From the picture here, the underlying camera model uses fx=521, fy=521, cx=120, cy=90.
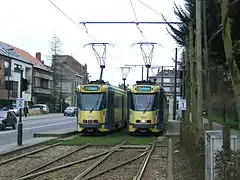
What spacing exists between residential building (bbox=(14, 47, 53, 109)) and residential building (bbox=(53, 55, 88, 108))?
2387 millimetres

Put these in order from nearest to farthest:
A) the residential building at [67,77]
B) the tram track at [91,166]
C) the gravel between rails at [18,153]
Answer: the tram track at [91,166]
the gravel between rails at [18,153]
the residential building at [67,77]

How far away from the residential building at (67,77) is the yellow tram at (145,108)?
6316 cm

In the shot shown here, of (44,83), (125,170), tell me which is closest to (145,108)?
(125,170)

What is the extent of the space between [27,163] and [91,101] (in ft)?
46.0

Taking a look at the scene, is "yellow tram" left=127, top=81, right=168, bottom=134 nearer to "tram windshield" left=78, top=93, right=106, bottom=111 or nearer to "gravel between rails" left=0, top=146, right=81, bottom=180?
"tram windshield" left=78, top=93, right=106, bottom=111

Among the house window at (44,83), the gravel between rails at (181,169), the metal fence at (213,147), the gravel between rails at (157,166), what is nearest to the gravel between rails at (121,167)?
the gravel between rails at (157,166)

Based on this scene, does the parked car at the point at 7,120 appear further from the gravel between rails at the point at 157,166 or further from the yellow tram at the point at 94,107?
the gravel between rails at the point at 157,166

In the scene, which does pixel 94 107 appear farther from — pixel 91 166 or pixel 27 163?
pixel 91 166

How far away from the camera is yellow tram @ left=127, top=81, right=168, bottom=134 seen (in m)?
30.5

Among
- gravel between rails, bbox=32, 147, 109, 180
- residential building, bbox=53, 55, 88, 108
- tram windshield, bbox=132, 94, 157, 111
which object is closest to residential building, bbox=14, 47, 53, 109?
residential building, bbox=53, 55, 88, 108

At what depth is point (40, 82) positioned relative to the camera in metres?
109

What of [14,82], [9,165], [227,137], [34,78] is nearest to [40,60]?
[34,78]

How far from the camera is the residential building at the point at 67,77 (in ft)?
338

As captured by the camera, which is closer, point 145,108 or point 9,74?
point 145,108
